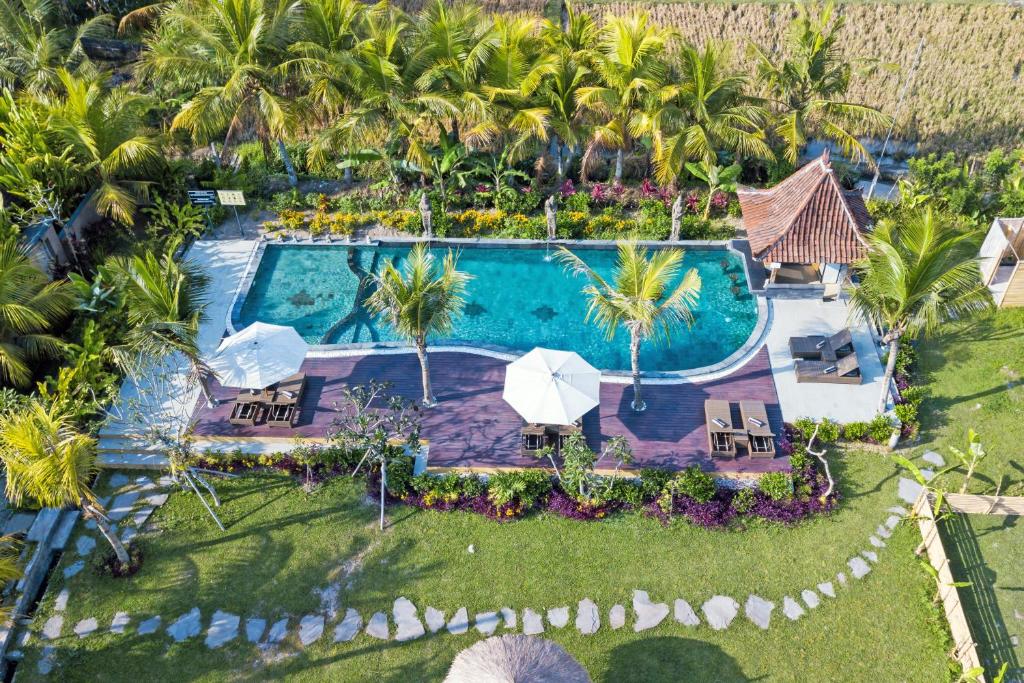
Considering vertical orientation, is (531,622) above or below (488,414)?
below

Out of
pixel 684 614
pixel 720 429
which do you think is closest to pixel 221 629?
pixel 684 614

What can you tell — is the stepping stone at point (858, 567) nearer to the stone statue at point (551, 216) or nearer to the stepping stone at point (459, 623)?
the stepping stone at point (459, 623)

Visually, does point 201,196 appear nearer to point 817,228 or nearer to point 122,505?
point 122,505

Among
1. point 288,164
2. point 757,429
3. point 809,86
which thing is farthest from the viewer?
point 288,164

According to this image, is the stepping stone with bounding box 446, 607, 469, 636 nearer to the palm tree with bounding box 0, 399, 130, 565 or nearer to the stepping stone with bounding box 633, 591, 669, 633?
the stepping stone with bounding box 633, 591, 669, 633

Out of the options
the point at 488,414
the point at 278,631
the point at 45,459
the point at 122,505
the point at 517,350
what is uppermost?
the point at 45,459

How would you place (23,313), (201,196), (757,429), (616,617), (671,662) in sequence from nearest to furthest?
(671,662) → (616,617) → (757,429) → (23,313) → (201,196)

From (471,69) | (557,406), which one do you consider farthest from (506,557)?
(471,69)

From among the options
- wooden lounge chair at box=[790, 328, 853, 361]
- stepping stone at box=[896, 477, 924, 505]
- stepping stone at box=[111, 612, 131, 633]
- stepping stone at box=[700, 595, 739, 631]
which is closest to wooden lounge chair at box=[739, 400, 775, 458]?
wooden lounge chair at box=[790, 328, 853, 361]

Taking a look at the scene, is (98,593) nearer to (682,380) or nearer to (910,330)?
(682,380)
